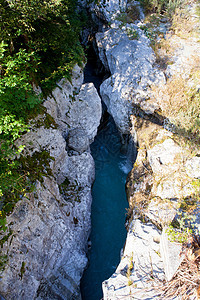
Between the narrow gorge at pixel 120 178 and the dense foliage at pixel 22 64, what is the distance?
1.84 feet

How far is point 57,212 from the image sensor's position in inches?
227

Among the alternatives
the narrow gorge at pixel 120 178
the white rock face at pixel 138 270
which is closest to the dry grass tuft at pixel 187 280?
the narrow gorge at pixel 120 178

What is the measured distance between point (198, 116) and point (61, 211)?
586 cm

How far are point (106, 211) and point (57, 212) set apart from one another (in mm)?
3496

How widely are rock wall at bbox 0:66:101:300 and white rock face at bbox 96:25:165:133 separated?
1.42m

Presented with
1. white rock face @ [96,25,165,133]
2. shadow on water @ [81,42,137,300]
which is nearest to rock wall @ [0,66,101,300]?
shadow on water @ [81,42,137,300]

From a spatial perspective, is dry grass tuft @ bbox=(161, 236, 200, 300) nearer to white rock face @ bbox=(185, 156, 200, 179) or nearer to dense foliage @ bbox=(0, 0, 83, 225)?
white rock face @ bbox=(185, 156, 200, 179)

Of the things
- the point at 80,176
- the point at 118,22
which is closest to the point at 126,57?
the point at 118,22

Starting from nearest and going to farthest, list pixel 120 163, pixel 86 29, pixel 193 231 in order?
pixel 193 231 → pixel 120 163 → pixel 86 29

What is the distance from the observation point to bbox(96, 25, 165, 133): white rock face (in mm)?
9211

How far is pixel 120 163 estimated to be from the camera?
10484mm

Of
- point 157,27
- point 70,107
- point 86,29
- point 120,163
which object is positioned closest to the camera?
point 70,107

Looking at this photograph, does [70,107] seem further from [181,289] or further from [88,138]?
[181,289]

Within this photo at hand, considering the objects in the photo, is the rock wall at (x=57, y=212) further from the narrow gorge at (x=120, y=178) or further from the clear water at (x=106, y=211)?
the clear water at (x=106, y=211)
